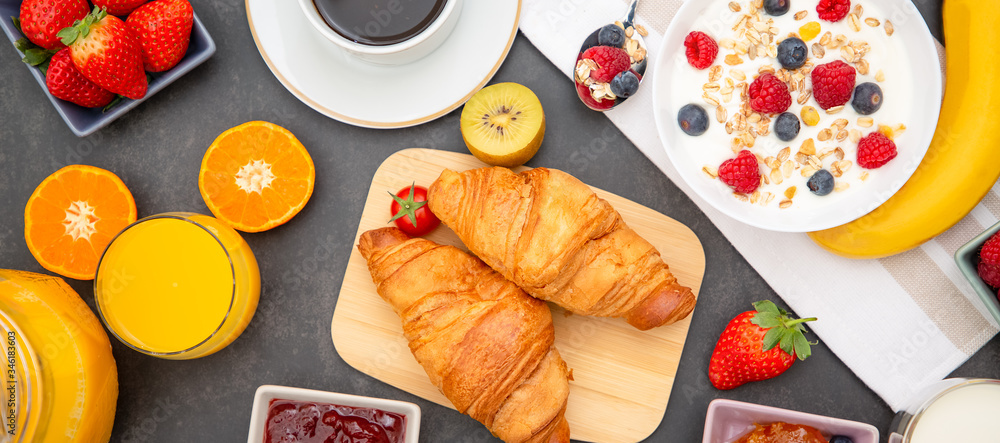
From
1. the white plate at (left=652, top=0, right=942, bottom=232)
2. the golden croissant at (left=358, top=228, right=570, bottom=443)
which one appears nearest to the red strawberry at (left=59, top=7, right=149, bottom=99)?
the golden croissant at (left=358, top=228, right=570, bottom=443)

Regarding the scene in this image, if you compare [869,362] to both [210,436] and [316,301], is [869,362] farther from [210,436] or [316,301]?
[210,436]

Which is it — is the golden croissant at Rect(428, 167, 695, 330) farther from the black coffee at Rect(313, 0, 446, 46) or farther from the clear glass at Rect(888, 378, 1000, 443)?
the clear glass at Rect(888, 378, 1000, 443)

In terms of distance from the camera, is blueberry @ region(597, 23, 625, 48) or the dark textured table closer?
blueberry @ region(597, 23, 625, 48)

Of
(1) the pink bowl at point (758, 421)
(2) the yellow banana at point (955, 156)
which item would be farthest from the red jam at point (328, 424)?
(2) the yellow banana at point (955, 156)

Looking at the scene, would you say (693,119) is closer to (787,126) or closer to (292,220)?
(787,126)

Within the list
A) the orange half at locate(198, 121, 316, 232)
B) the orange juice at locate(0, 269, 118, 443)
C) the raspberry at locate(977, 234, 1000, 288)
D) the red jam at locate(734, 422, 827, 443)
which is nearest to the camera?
the orange juice at locate(0, 269, 118, 443)
